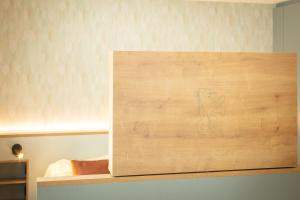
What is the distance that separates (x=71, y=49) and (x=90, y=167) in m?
1.19

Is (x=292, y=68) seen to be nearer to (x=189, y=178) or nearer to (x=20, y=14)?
(x=189, y=178)

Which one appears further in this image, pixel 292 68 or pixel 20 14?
pixel 20 14

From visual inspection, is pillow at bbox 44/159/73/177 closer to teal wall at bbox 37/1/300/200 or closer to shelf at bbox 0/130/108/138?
shelf at bbox 0/130/108/138

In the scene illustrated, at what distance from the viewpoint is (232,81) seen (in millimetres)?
1364

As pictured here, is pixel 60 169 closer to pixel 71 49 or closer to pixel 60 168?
pixel 60 168

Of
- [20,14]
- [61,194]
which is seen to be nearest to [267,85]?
[61,194]

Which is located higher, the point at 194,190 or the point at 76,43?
the point at 76,43

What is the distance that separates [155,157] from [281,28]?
3.46m

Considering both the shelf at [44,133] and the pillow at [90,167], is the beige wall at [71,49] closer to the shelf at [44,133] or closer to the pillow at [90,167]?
the shelf at [44,133]

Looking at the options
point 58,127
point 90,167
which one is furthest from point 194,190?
point 58,127

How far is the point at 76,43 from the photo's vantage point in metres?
3.97

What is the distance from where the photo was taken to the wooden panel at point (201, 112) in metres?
1.28

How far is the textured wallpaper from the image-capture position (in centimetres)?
379

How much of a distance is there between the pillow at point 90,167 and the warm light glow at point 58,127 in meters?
0.57
